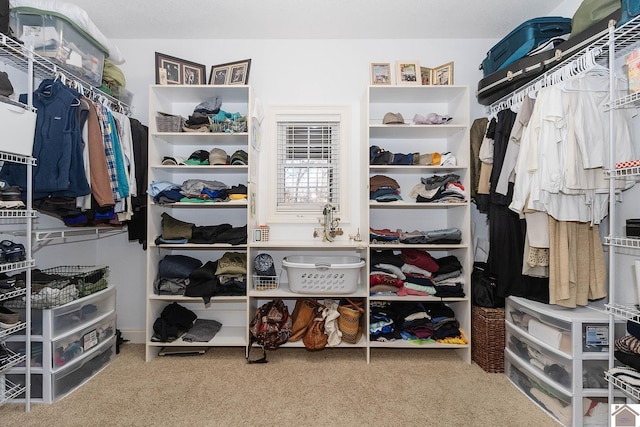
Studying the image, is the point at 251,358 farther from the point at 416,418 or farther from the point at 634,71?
the point at 634,71

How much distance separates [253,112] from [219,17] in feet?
2.74

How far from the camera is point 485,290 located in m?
2.31

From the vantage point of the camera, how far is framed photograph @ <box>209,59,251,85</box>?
8.42 feet

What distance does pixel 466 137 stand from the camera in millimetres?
2377

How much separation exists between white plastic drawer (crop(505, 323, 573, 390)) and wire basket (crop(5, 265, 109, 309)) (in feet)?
9.35

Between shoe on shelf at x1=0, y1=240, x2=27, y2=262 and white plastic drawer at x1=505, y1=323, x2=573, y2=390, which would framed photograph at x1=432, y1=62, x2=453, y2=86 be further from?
shoe on shelf at x1=0, y1=240, x2=27, y2=262

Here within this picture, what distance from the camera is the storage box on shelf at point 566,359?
64.9 inches

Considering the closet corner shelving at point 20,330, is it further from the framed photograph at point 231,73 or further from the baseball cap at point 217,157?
the framed photograph at point 231,73

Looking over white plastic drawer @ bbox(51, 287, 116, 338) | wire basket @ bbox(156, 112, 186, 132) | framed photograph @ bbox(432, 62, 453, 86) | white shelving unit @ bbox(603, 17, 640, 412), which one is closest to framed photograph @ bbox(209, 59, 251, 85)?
wire basket @ bbox(156, 112, 186, 132)

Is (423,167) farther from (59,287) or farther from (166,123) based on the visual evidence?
(59,287)

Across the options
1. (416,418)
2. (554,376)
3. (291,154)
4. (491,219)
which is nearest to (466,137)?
(491,219)

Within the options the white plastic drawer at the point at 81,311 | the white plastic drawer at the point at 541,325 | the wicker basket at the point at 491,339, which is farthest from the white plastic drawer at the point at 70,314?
the white plastic drawer at the point at 541,325

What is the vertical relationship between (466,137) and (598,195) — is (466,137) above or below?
above

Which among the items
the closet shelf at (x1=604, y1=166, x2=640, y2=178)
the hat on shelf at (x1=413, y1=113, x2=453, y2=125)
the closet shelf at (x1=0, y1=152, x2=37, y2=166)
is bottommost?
the closet shelf at (x1=604, y1=166, x2=640, y2=178)
